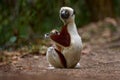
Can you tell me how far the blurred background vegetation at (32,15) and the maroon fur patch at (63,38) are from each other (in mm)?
2075

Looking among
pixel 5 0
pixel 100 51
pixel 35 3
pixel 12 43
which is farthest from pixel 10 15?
pixel 100 51

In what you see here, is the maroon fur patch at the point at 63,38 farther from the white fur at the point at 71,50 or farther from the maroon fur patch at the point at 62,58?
the maroon fur patch at the point at 62,58

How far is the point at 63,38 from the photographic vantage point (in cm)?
724

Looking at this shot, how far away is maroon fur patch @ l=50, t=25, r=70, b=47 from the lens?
7.21m

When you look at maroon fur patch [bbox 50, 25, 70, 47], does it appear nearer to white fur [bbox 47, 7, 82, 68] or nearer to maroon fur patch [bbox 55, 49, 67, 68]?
white fur [bbox 47, 7, 82, 68]

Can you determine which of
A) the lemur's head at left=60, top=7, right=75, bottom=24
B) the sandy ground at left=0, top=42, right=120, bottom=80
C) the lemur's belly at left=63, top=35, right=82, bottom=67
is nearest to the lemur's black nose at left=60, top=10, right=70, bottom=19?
the lemur's head at left=60, top=7, right=75, bottom=24

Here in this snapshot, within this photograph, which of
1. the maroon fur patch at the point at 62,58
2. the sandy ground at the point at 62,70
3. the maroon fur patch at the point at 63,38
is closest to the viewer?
the sandy ground at the point at 62,70

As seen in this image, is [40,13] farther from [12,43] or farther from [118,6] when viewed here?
[118,6]

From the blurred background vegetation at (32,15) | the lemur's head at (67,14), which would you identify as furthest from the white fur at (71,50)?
the blurred background vegetation at (32,15)

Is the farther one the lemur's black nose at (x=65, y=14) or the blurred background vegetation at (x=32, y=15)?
the blurred background vegetation at (x=32, y=15)

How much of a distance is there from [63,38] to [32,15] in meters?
5.05

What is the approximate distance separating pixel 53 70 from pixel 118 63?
5.11 feet

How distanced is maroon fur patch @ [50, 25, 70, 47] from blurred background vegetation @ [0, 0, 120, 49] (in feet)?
6.81

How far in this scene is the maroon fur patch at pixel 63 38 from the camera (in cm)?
721
